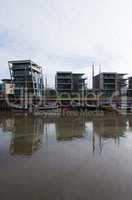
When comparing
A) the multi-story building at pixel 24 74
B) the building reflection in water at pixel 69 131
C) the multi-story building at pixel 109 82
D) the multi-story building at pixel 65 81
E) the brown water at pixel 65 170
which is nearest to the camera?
the brown water at pixel 65 170

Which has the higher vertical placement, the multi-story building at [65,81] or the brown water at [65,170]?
the multi-story building at [65,81]

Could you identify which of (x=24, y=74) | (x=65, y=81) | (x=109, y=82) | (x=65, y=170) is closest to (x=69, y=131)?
(x=65, y=170)

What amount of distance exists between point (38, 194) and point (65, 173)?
158 cm

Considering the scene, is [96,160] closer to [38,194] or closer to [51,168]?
[51,168]

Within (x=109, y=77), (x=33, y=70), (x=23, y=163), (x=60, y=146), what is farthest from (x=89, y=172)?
(x=109, y=77)

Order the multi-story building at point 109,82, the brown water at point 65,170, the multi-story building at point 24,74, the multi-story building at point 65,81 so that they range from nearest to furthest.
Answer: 1. the brown water at point 65,170
2. the multi-story building at point 24,74
3. the multi-story building at point 109,82
4. the multi-story building at point 65,81

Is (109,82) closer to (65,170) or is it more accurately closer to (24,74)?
(24,74)

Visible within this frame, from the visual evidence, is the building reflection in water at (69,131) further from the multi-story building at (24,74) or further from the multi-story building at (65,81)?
the multi-story building at (65,81)

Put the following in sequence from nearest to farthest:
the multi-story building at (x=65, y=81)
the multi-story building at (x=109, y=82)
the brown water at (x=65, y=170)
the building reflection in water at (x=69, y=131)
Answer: the brown water at (x=65, y=170)
the building reflection in water at (x=69, y=131)
the multi-story building at (x=109, y=82)
the multi-story building at (x=65, y=81)

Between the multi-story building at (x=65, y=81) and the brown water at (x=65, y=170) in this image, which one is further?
the multi-story building at (x=65, y=81)

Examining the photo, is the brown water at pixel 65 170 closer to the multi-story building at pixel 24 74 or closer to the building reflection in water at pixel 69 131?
the building reflection in water at pixel 69 131

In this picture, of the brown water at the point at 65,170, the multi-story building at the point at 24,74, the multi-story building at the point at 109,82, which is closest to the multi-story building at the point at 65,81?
the multi-story building at the point at 109,82

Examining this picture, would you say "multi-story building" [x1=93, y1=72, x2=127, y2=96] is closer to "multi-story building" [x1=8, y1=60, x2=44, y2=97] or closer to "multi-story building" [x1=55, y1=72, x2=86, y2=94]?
"multi-story building" [x1=55, y1=72, x2=86, y2=94]

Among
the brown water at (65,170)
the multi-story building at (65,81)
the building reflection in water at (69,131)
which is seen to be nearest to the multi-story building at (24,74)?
the multi-story building at (65,81)
